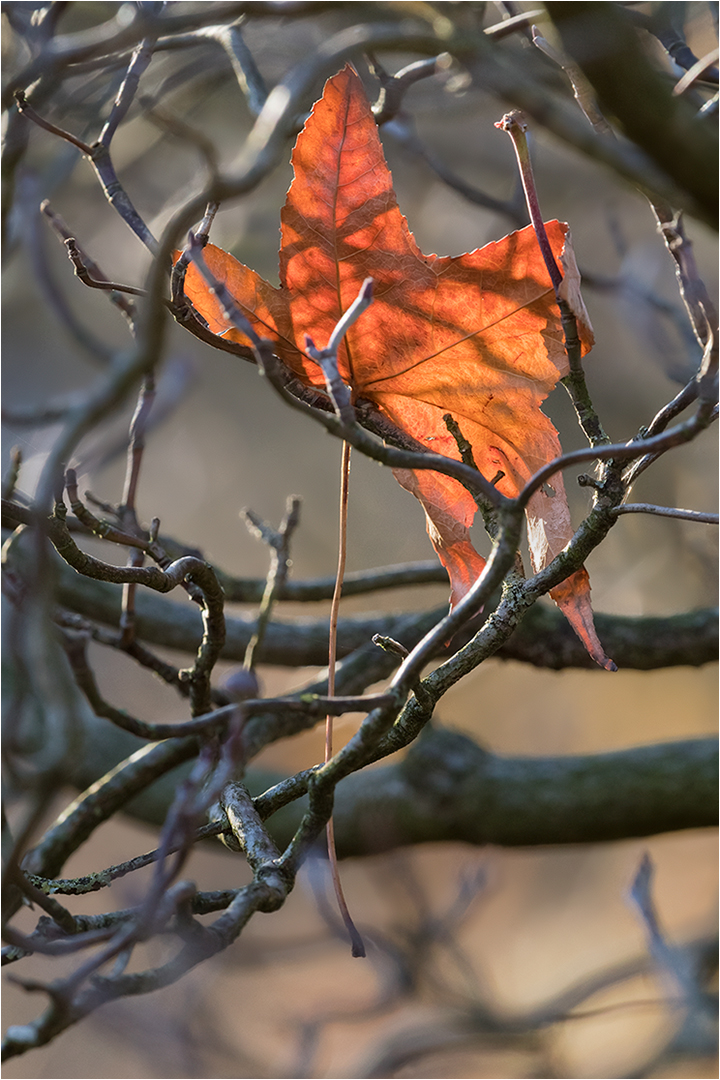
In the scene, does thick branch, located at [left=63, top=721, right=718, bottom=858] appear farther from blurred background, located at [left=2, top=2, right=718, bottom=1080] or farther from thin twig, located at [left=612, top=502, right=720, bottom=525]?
thin twig, located at [left=612, top=502, right=720, bottom=525]

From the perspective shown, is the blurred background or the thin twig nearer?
the thin twig

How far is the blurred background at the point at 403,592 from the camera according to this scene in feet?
2.73

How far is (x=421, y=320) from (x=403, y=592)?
1659 millimetres

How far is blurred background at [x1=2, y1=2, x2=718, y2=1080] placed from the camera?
83 cm

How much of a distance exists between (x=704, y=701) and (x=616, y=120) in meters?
1.82

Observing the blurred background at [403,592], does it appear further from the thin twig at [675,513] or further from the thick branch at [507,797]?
the thin twig at [675,513]

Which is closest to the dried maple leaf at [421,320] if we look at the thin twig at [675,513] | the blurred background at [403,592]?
the thin twig at [675,513]

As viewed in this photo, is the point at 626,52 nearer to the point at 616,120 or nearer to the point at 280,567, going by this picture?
the point at 616,120

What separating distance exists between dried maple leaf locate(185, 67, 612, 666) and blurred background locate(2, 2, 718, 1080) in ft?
1.14

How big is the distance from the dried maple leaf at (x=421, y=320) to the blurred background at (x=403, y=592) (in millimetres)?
348

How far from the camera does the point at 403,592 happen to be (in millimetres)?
1961

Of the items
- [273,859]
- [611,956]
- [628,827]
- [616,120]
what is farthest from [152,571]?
[611,956]

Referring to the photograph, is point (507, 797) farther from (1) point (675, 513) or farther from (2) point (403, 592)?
(2) point (403, 592)

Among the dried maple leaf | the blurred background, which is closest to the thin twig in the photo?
the dried maple leaf
